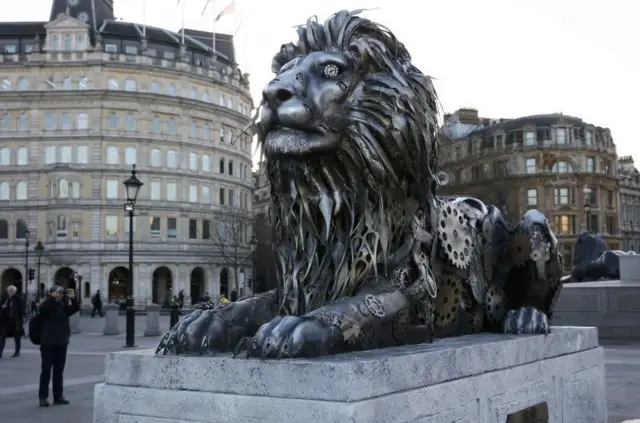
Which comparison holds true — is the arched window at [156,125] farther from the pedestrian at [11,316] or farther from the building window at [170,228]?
the pedestrian at [11,316]

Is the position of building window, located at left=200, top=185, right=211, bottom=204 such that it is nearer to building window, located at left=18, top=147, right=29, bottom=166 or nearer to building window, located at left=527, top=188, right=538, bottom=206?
building window, located at left=18, top=147, right=29, bottom=166

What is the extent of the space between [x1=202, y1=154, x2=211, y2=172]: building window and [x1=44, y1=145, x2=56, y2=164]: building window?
531 inches

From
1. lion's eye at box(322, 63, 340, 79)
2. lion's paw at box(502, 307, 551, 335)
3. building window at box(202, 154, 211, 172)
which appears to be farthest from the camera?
building window at box(202, 154, 211, 172)

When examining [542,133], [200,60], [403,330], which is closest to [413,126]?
[403,330]

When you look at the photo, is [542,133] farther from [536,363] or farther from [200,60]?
[536,363]

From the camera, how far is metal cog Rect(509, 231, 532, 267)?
17.0ft

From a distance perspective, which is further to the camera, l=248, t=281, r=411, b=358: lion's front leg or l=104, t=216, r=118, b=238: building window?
l=104, t=216, r=118, b=238: building window

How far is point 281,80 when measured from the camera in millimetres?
3637

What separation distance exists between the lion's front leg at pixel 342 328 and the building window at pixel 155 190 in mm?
64994

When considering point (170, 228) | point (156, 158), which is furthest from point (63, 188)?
point (170, 228)

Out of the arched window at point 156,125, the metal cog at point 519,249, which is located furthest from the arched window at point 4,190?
the metal cog at point 519,249

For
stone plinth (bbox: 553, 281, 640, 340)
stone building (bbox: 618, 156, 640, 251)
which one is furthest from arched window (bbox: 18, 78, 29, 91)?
stone building (bbox: 618, 156, 640, 251)

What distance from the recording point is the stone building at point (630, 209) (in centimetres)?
8919

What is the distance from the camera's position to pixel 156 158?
67250mm
